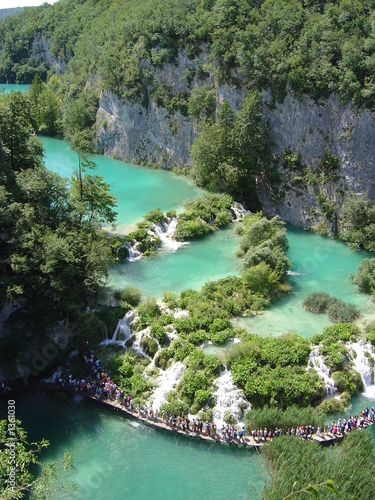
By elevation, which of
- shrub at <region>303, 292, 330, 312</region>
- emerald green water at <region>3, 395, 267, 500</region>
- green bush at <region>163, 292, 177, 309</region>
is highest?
shrub at <region>303, 292, 330, 312</region>

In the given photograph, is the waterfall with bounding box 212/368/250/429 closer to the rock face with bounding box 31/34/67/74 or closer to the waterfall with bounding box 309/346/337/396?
the waterfall with bounding box 309/346/337/396

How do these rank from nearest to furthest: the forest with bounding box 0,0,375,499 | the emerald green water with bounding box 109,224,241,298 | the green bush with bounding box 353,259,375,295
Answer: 1. the forest with bounding box 0,0,375,499
2. the green bush with bounding box 353,259,375,295
3. the emerald green water with bounding box 109,224,241,298

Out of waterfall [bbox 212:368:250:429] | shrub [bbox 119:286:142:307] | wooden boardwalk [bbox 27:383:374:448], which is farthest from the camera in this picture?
shrub [bbox 119:286:142:307]

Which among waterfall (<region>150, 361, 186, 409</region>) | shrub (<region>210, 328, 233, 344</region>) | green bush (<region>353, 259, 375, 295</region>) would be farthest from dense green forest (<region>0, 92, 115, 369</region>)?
green bush (<region>353, 259, 375, 295</region>)

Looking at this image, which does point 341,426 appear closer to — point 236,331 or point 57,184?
point 236,331

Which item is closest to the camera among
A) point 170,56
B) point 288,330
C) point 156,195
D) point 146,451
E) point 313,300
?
point 146,451

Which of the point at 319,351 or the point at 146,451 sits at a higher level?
the point at 319,351

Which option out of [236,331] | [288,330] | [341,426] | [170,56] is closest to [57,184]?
[236,331]

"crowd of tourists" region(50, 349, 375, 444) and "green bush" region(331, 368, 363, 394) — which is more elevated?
"green bush" region(331, 368, 363, 394)
